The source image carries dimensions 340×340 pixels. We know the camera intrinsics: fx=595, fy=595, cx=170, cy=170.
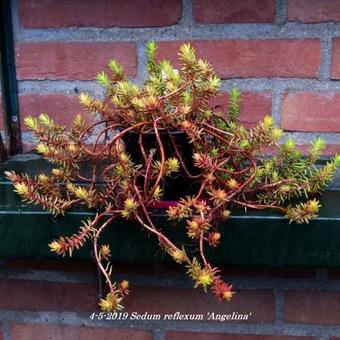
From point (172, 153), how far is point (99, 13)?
0.35m

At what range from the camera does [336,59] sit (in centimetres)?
95

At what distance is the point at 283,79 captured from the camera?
956 mm

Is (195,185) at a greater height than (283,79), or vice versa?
(283,79)

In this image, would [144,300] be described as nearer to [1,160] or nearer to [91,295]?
[91,295]

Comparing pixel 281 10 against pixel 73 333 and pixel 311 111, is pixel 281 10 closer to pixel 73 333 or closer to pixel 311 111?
pixel 311 111

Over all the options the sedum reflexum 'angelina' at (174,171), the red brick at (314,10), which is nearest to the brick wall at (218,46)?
the red brick at (314,10)

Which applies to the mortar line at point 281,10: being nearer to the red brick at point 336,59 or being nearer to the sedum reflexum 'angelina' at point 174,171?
the red brick at point 336,59

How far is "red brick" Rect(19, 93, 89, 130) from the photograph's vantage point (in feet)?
3.28

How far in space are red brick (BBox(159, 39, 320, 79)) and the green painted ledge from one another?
0.88ft

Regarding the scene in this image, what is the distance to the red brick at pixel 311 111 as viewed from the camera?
3.14ft

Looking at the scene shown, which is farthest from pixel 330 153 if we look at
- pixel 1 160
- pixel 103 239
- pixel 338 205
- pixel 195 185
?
pixel 1 160

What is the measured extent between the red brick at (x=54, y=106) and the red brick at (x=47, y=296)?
0.28 meters

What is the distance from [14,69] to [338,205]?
578mm

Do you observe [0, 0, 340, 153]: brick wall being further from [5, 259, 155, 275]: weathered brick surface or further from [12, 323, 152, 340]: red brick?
[12, 323, 152, 340]: red brick
